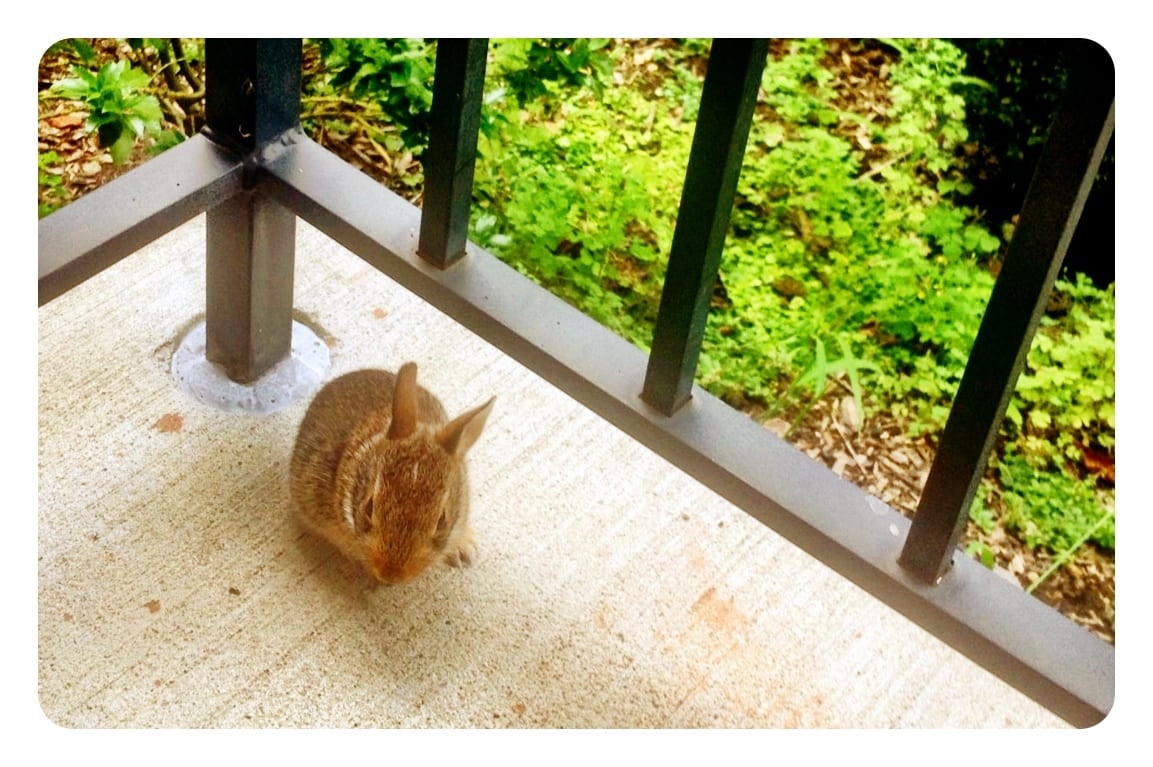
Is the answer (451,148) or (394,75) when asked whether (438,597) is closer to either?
(451,148)

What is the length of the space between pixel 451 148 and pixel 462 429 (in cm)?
46

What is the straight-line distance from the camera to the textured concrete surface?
224 cm

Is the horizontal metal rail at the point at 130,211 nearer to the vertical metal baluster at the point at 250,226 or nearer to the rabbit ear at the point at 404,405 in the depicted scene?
the vertical metal baluster at the point at 250,226

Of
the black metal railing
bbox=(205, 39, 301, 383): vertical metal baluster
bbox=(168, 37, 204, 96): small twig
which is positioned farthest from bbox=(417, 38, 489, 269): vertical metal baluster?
bbox=(168, 37, 204, 96): small twig

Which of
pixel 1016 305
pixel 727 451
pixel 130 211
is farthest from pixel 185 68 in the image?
pixel 1016 305

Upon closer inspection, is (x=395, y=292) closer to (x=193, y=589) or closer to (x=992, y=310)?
(x=193, y=589)

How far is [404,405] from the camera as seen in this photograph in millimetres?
2164

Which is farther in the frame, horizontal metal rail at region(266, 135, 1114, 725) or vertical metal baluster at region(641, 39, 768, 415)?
horizontal metal rail at region(266, 135, 1114, 725)

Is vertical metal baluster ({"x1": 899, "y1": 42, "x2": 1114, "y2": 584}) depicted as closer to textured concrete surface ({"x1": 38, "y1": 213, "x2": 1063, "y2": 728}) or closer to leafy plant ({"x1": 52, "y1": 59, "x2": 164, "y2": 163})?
textured concrete surface ({"x1": 38, "y1": 213, "x2": 1063, "y2": 728})

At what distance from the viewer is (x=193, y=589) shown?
2.34 m

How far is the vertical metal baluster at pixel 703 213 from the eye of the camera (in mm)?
1671

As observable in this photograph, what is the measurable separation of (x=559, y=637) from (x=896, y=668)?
2.02 feet

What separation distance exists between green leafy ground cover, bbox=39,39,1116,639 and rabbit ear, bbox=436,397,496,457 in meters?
0.68

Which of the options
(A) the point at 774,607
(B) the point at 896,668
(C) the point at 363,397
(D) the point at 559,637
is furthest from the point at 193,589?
(B) the point at 896,668
